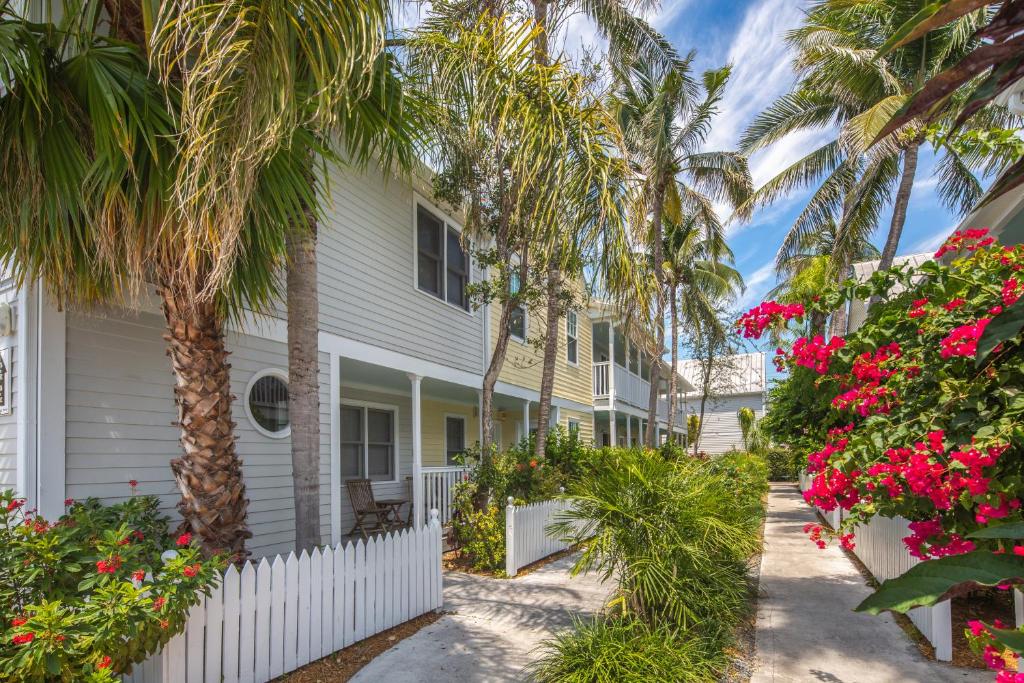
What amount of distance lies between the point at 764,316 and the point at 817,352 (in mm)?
703

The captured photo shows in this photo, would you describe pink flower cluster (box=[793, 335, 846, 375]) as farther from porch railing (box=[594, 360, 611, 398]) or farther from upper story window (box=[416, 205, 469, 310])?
porch railing (box=[594, 360, 611, 398])

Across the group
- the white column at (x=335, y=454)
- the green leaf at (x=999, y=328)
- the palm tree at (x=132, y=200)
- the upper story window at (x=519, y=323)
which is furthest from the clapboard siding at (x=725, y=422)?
the green leaf at (x=999, y=328)

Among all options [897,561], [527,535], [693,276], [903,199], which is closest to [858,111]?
[903,199]

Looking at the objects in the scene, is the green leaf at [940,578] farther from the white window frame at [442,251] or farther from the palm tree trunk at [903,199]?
the palm tree trunk at [903,199]

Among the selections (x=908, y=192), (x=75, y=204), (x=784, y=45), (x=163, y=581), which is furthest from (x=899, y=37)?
(x=784, y=45)

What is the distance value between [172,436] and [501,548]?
421 cm

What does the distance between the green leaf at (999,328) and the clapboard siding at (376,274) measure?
7.52m

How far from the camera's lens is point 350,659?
526cm

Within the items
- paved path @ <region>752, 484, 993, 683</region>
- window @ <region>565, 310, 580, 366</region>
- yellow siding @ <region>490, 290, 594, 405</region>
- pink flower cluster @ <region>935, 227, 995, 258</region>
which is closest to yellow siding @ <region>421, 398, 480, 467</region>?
yellow siding @ <region>490, 290, 594, 405</region>

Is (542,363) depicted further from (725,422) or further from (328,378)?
(725,422)

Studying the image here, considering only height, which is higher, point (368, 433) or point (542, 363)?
point (542, 363)

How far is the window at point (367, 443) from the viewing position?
11203 mm

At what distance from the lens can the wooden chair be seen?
9805 millimetres

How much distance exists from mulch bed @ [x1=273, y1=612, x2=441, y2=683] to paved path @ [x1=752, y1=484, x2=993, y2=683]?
3.01 m
